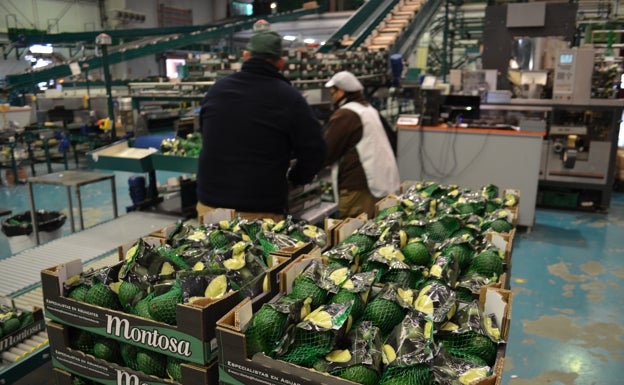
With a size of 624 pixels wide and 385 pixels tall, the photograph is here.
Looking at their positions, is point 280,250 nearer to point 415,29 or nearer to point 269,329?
point 269,329

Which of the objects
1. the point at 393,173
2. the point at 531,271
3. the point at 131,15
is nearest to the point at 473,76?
the point at 531,271

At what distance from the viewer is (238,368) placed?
1.14m

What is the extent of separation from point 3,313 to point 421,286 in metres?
1.71

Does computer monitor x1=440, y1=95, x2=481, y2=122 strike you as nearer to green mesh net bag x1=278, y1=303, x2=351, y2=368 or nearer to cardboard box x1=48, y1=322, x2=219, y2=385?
green mesh net bag x1=278, y1=303, x2=351, y2=368

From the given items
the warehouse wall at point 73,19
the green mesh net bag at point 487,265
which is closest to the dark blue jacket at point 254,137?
the green mesh net bag at point 487,265

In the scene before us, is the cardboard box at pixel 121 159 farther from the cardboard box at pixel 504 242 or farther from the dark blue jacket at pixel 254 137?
the cardboard box at pixel 504 242

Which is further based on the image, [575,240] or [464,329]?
[575,240]

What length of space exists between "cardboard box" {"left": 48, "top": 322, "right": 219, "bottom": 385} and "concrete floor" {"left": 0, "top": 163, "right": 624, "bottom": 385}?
0.65m

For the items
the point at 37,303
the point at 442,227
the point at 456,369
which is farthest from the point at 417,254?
the point at 37,303

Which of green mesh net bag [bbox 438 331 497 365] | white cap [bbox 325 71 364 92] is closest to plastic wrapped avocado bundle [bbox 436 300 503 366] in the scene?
green mesh net bag [bbox 438 331 497 365]

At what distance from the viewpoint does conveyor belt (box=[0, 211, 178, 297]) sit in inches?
99.5

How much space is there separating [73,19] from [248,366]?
18916 mm

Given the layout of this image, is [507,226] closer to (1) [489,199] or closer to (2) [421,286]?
(1) [489,199]

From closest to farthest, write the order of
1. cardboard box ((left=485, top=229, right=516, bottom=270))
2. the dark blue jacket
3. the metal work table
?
cardboard box ((left=485, top=229, right=516, bottom=270)) < the dark blue jacket < the metal work table
